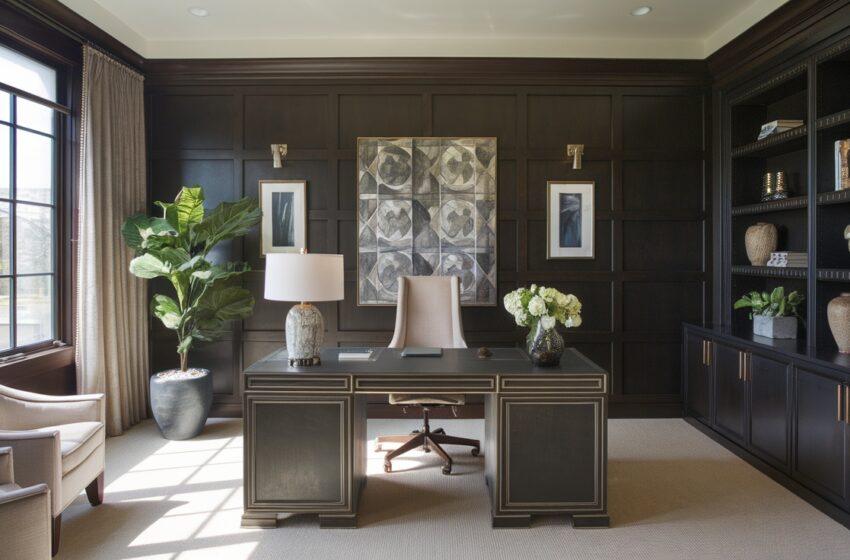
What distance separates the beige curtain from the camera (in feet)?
12.3

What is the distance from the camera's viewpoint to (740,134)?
4.22 metres

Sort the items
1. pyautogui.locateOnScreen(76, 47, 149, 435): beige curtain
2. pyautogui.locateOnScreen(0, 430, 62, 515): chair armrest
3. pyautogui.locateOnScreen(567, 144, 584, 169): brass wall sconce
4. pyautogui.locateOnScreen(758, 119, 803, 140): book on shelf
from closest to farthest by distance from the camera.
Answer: pyautogui.locateOnScreen(0, 430, 62, 515): chair armrest, pyautogui.locateOnScreen(758, 119, 803, 140): book on shelf, pyautogui.locateOnScreen(76, 47, 149, 435): beige curtain, pyautogui.locateOnScreen(567, 144, 584, 169): brass wall sconce

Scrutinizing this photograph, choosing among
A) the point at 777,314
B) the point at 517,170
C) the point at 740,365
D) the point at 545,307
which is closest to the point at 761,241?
the point at 777,314

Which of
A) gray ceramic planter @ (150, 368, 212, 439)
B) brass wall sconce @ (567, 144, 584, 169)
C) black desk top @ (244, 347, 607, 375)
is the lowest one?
gray ceramic planter @ (150, 368, 212, 439)

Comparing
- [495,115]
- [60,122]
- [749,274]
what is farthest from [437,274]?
[60,122]

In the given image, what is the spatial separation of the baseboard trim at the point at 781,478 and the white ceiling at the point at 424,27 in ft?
9.97

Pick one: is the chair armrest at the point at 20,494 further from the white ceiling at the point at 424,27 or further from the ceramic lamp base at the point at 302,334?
the white ceiling at the point at 424,27

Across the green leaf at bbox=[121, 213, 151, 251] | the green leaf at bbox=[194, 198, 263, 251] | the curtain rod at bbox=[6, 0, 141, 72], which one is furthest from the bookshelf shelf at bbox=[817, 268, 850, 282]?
the curtain rod at bbox=[6, 0, 141, 72]

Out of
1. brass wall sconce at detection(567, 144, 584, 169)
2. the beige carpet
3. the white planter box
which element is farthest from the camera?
brass wall sconce at detection(567, 144, 584, 169)

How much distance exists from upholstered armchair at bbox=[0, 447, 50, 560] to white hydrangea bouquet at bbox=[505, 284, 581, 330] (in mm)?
2099

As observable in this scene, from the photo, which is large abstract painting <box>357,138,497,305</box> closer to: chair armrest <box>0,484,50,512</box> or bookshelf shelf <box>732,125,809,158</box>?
bookshelf shelf <box>732,125,809,158</box>

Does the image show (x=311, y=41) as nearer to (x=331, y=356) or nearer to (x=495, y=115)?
(x=495, y=115)

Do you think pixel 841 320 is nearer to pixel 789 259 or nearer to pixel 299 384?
pixel 789 259

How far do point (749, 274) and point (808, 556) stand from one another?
7.27ft
